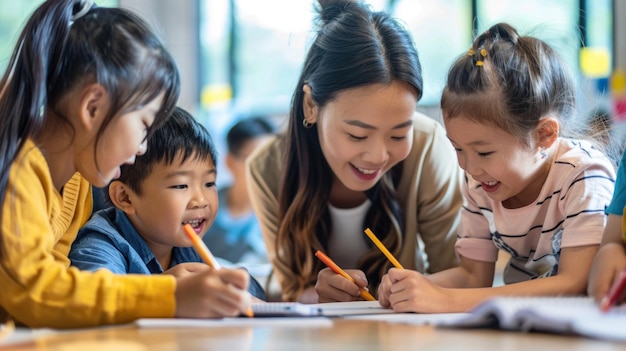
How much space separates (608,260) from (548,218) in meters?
0.28

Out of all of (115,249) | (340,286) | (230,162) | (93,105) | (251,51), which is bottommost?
(230,162)

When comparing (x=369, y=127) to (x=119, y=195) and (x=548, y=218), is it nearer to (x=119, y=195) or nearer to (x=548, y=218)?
(x=548, y=218)

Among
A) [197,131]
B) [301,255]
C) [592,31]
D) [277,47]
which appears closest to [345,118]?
[197,131]

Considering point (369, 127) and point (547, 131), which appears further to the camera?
point (369, 127)

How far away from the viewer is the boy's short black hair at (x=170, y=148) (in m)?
1.44

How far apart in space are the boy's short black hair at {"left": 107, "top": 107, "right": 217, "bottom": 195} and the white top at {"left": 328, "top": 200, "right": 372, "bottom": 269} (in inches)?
17.0

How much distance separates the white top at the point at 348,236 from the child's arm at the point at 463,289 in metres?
0.56

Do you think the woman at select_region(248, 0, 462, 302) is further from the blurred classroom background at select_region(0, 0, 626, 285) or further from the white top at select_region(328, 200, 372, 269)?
the blurred classroom background at select_region(0, 0, 626, 285)

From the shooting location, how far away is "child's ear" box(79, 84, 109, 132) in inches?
43.0

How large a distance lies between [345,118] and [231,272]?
60 cm

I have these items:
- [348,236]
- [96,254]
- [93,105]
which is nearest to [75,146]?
[93,105]

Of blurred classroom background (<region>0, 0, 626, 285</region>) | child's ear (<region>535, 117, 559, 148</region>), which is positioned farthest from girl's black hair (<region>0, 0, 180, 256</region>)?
blurred classroom background (<region>0, 0, 626, 285</region>)

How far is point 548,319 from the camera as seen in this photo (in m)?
0.88

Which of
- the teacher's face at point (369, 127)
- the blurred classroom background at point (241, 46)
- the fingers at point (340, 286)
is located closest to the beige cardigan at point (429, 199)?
the teacher's face at point (369, 127)
